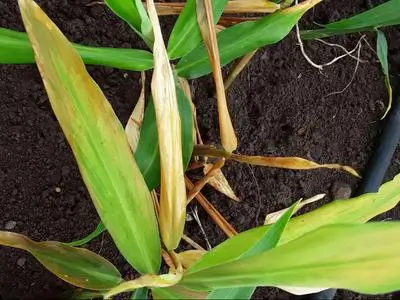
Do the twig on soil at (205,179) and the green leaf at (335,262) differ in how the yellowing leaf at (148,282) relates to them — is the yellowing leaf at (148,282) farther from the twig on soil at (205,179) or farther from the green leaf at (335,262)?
the twig on soil at (205,179)

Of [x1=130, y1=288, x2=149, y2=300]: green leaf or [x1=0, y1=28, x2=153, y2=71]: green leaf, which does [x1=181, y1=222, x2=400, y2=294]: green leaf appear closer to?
[x1=130, y1=288, x2=149, y2=300]: green leaf

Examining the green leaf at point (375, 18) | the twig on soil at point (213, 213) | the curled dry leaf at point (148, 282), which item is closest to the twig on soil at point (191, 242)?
the twig on soil at point (213, 213)

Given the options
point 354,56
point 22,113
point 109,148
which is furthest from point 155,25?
point 354,56

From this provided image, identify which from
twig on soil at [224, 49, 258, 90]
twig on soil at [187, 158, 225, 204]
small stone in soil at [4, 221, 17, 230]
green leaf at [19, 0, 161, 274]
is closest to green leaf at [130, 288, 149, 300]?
green leaf at [19, 0, 161, 274]

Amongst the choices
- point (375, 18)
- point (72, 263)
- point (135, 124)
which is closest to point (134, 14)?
point (135, 124)

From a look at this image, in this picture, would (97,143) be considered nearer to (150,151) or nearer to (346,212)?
(150,151)
